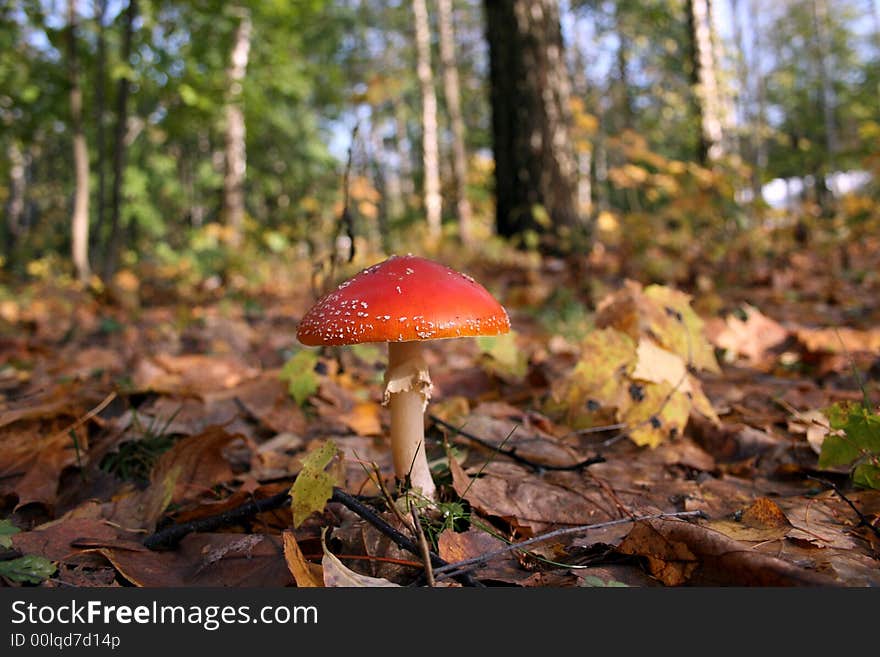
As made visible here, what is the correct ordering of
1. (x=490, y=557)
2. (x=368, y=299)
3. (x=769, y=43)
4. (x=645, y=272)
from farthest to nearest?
1. (x=769, y=43)
2. (x=645, y=272)
3. (x=368, y=299)
4. (x=490, y=557)

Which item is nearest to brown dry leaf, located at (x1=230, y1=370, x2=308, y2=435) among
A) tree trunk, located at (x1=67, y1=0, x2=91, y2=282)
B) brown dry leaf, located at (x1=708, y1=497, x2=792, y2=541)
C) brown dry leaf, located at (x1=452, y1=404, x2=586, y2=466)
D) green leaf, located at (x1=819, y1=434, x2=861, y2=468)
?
brown dry leaf, located at (x1=452, y1=404, x2=586, y2=466)

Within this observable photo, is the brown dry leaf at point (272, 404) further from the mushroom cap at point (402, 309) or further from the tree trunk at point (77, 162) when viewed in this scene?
the tree trunk at point (77, 162)

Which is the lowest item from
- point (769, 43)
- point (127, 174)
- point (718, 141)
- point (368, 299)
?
point (368, 299)

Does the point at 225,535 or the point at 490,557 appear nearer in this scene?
the point at 490,557

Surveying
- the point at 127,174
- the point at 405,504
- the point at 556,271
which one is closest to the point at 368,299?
the point at 405,504

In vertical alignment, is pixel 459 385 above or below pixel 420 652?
above

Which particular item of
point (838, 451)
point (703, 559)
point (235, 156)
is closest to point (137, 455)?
point (703, 559)

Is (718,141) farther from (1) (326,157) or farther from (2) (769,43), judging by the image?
(2) (769,43)
